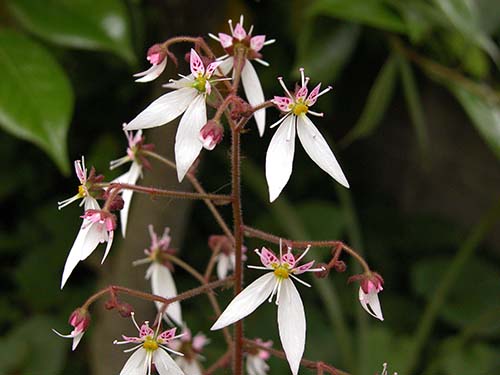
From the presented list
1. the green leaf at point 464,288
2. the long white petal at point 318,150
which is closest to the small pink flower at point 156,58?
the long white petal at point 318,150

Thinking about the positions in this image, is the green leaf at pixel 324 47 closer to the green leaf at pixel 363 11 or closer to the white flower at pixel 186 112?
the green leaf at pixel 363 11

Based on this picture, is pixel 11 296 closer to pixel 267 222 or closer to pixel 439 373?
pixel 267 222

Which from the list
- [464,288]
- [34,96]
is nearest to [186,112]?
[34,96]

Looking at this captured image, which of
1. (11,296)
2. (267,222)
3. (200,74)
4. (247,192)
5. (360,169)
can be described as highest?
(360,169)

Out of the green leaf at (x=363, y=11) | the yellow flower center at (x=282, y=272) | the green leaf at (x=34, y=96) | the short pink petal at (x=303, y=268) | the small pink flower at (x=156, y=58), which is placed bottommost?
the short pink petal at (x=303, y=268)

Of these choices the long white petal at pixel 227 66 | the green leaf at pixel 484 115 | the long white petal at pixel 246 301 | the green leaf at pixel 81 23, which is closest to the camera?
the long white petal at pixel 246 301

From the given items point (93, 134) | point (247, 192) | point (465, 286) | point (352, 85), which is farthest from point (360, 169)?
point (93, 134)
